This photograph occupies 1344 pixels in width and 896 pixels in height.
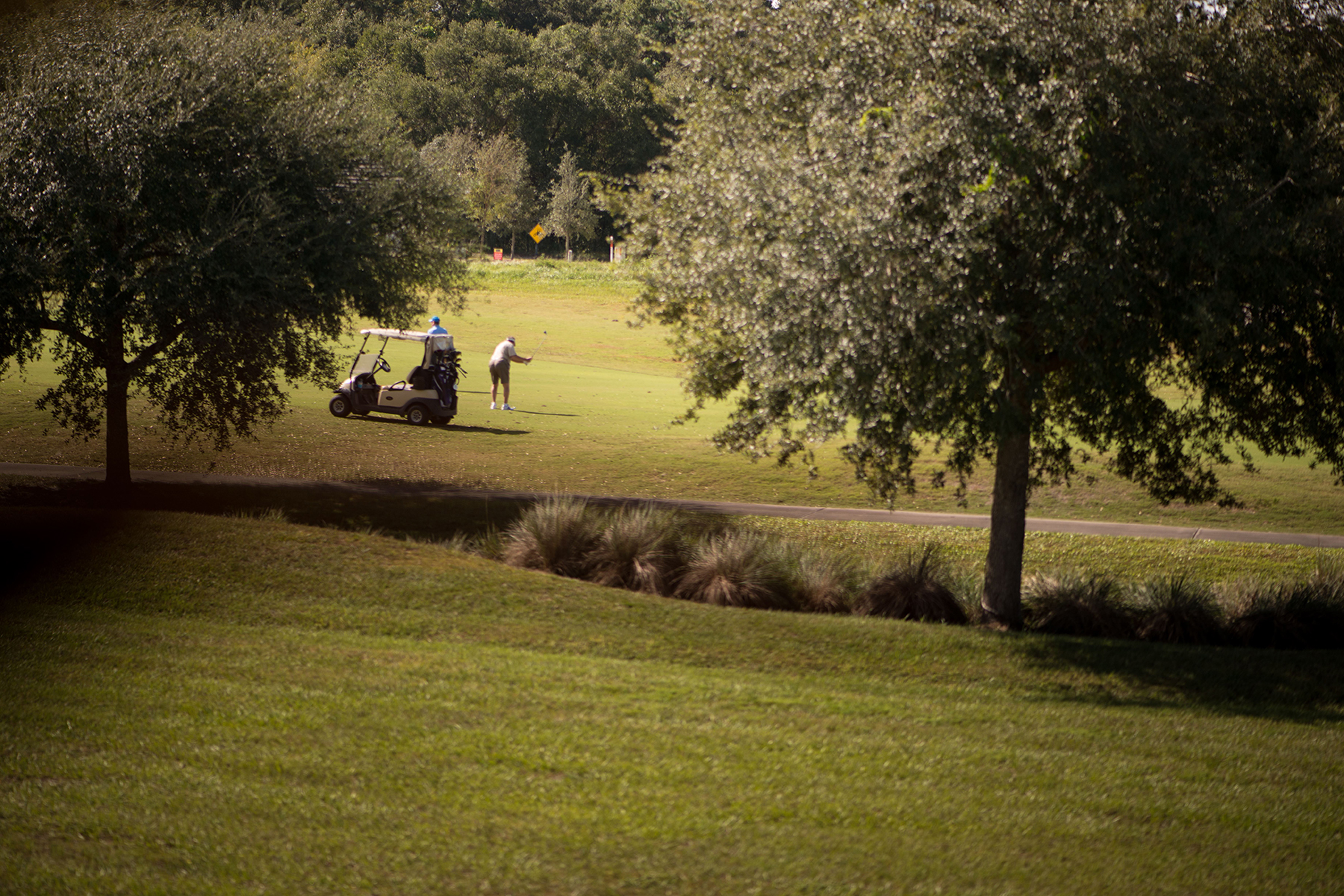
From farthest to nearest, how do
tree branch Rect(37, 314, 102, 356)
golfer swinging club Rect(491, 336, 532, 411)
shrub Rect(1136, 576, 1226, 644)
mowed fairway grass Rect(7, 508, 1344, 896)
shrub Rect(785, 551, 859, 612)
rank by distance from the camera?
golfer swinging club Rect(491, 336, 532, 411)
tree branch Rect(37, 314, 102, 356)
shrub Rect(785, 551, 859, 612)
shrub Rect(1136, 576, 1226, 644)
mowed fairway grass Rect(7, 508, 1344, 896)

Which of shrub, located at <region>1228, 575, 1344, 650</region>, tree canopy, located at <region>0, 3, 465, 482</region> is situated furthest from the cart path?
shrub, located at <region>1228, 575, 1344, 650</region>

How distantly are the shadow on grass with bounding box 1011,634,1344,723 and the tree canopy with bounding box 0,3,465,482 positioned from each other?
10.6 meters

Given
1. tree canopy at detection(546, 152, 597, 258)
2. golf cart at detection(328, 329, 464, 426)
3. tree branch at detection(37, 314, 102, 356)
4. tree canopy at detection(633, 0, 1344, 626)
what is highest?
tree canopy at detection(546, 152, 597, 258)

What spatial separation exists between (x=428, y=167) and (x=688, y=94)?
5.33 m

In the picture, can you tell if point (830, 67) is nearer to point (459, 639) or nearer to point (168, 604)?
point (459, 639)

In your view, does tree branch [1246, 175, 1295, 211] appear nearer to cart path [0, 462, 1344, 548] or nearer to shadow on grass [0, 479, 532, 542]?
cart path [0, 462, 1344, 548]

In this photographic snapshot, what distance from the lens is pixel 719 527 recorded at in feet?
52.6

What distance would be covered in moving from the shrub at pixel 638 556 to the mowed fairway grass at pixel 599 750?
71.5 inches

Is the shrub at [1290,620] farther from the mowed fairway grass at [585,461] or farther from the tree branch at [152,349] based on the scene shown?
the tree branch at [152,349]

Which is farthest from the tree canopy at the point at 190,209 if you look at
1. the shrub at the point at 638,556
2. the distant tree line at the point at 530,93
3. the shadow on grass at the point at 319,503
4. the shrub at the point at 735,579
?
the distant tree line at the point at 530,93

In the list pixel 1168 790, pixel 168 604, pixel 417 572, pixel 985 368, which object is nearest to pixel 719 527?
pixel 417 572

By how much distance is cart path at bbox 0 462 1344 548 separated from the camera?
55.5 ft

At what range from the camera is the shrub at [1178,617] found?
12.7 metres

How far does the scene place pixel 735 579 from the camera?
12727 mm
